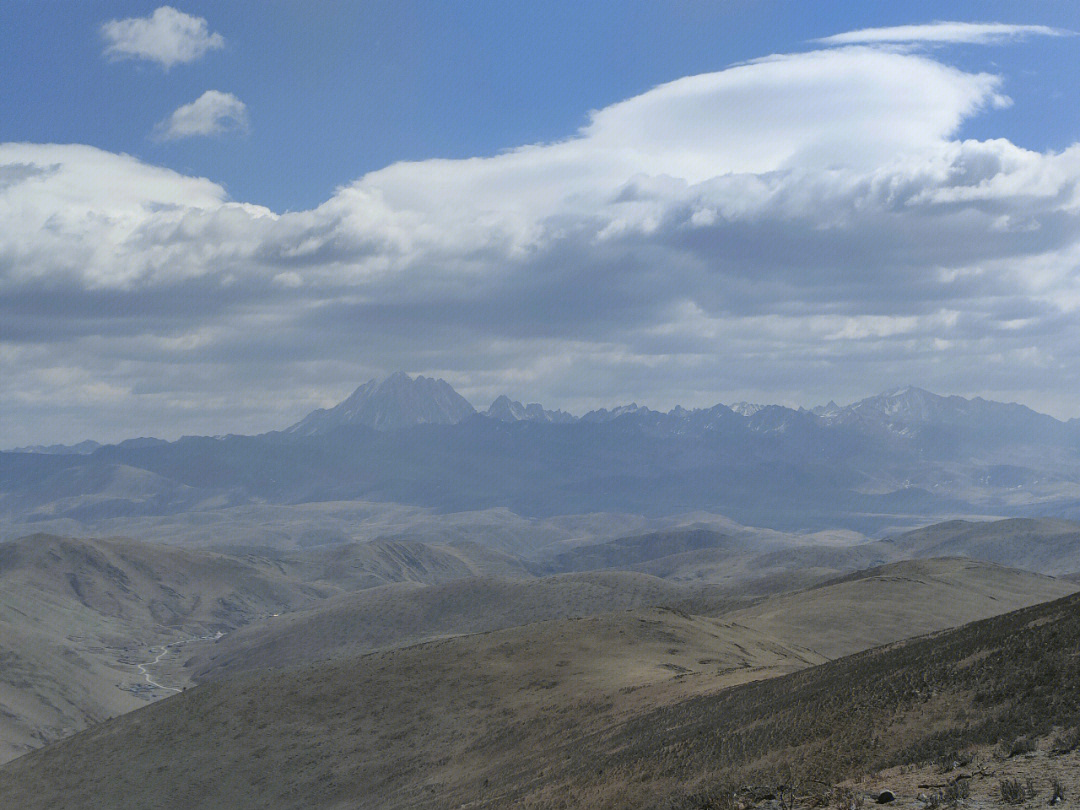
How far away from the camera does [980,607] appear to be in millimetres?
150125

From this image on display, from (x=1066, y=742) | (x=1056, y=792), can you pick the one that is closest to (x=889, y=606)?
(x=1066, y=742)

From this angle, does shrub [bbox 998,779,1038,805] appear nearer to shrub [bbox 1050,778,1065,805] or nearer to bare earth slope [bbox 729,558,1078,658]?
shrub [bbox 1050,778,1065,805]

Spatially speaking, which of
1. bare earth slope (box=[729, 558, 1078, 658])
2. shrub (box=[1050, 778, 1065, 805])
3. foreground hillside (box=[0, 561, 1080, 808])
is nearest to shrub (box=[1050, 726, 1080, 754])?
foreground hillside (box=[0, 561, 1080, 808])

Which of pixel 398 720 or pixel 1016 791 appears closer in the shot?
pixel 1016 791

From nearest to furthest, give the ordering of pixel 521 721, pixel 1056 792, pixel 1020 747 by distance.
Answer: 1. pixel 1056 792
2. pixel 1020 747
3. pixel 521 721

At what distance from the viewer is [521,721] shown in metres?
69.6

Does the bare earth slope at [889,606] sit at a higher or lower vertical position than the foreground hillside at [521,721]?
lower

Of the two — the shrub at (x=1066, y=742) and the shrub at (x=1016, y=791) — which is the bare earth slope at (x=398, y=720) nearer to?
the shrub at (x=1066, y=742)

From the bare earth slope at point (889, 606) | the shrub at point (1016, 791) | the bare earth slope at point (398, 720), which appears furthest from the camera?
the bare earth slope at point (889, 606)

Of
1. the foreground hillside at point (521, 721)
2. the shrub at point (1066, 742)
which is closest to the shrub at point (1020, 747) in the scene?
the shrub at point (1066, 742)

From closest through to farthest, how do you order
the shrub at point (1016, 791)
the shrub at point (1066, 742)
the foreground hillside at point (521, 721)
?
the shrub at point (1016, 791)
the shrub at point (1066, 742)
the foreground hillside at point (521, 721)

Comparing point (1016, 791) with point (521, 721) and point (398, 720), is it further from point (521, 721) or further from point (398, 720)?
point (398, 720)

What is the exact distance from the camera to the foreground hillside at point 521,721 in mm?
37062

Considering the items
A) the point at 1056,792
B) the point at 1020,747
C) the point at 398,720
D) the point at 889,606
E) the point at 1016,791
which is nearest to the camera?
the point at 1056,792
